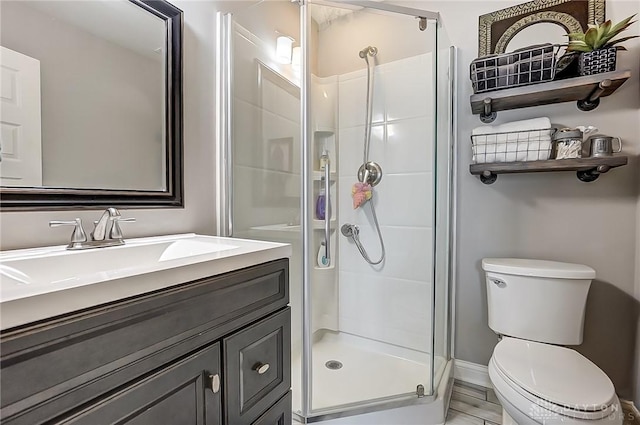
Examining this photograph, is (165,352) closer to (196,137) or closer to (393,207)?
(196,137)

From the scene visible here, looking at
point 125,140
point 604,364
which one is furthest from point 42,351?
point 604,364

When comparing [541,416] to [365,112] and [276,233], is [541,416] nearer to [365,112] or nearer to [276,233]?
[276,233]

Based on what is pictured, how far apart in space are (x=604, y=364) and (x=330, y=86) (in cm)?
200

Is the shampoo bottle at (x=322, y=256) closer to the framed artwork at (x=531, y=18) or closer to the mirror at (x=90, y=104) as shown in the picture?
the mirror at (x=90, y=104)

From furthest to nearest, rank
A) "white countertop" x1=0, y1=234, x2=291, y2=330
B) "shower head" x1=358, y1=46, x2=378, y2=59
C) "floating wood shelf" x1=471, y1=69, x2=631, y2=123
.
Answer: "shower head" x1=358, y1=46, x2=378, y2=59
"floating wood shelf" x1=471, y1=69, x2=631, y2=123
"white countertop" x1=0, y1=234, x2=291, y2=330

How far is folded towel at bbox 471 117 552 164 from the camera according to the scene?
1.48 metres

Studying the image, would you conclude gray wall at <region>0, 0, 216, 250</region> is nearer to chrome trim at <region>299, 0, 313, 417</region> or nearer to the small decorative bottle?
chrome trim at <region>299, 0, 313, 417</region>

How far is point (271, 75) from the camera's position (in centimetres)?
154

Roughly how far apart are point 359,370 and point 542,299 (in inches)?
38.8

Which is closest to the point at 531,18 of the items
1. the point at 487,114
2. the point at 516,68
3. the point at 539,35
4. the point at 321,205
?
the point at 539,35

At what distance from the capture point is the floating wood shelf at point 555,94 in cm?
132

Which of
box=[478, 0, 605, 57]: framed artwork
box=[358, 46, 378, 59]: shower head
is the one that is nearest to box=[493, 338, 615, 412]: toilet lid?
box=[478, 0, 605, 57]: framed artwork

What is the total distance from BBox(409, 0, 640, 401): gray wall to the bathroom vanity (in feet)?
4.17

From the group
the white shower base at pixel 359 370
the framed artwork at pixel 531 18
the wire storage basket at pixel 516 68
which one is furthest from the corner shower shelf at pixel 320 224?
the framed artwork at pixel 531 18
